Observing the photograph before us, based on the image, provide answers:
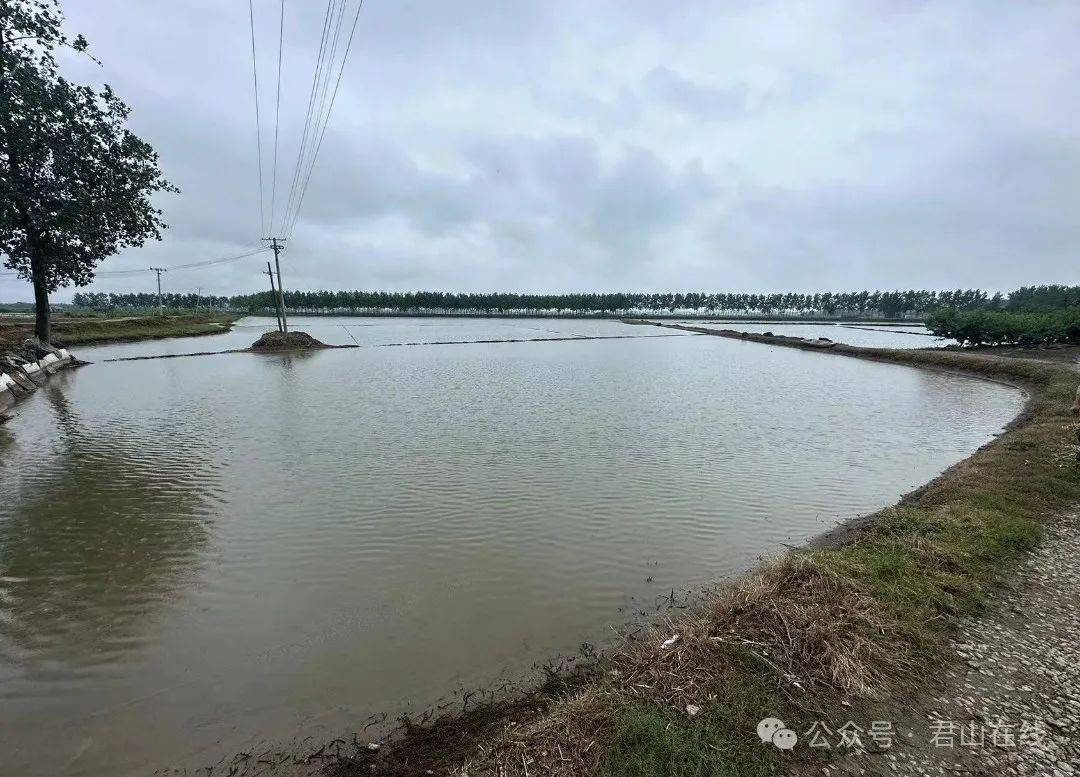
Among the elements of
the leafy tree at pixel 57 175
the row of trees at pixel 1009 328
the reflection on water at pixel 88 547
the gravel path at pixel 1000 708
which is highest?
the leafy tree at pixel 57 175

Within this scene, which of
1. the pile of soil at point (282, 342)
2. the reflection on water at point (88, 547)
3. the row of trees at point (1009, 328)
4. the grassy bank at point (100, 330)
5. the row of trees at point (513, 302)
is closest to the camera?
the reflection on water at point (88, 547)

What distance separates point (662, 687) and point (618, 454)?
8.54 meters

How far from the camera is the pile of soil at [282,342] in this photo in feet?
136

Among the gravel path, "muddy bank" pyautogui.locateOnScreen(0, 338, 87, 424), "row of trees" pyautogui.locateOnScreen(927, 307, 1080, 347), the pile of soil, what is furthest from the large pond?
"row of trees" pyautogui.locateOnScreen(927, 307, 1080, 347)

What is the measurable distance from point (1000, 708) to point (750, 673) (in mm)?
1770

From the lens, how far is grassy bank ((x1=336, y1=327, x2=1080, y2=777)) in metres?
3.30

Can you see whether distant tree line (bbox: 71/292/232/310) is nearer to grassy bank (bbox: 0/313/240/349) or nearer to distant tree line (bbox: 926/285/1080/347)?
grassy bank (bbox: 0/313/240/349)

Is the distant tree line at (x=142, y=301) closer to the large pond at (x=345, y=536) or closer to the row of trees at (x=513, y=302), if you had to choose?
the row of trees at (x=513, y=302)

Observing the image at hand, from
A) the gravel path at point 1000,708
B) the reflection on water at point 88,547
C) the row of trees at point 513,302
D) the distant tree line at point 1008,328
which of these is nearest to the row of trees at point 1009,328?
the distant tree line at point 1008,328

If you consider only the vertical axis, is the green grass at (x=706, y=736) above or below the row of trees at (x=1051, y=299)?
below

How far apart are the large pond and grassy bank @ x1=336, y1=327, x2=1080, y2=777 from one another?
85 cm

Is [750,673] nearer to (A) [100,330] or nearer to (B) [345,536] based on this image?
(B) [345,536]

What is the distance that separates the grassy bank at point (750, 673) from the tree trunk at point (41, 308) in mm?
34610

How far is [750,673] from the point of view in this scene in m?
3.99
